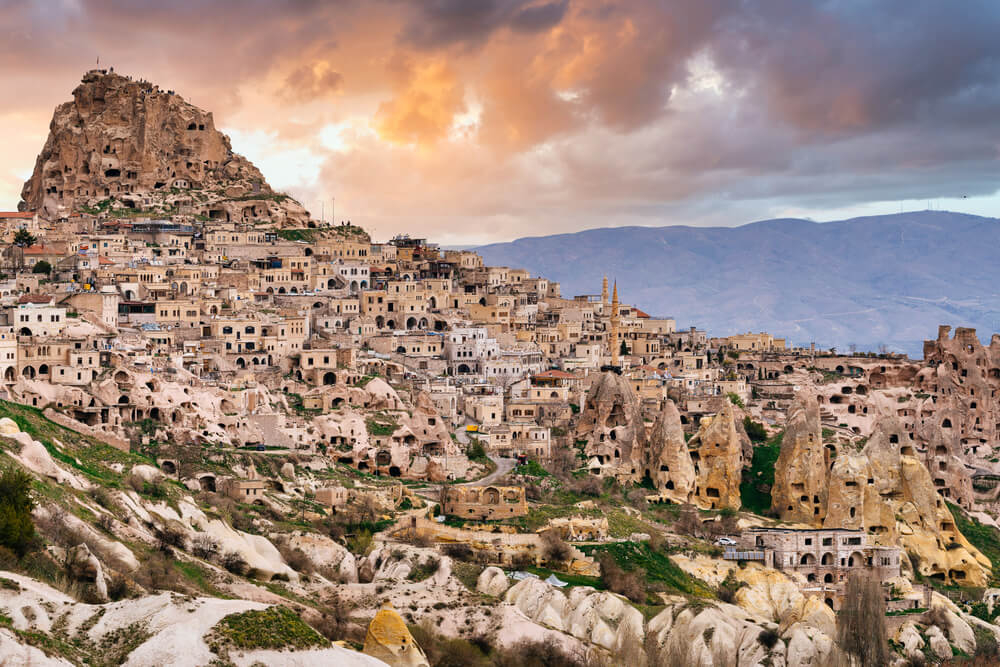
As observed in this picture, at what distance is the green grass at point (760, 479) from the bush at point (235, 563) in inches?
1414

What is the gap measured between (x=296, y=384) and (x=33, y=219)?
40565mm

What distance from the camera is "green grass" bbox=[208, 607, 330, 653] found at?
110ft

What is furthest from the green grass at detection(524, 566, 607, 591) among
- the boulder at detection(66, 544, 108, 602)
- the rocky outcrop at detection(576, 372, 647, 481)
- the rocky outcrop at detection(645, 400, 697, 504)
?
the boulder at detection(66, 544, 108, 602)

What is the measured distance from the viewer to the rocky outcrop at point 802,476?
73.8m

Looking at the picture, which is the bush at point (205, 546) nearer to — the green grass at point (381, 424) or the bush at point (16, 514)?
the bush at point (16, 514)

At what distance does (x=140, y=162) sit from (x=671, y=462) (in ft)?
206

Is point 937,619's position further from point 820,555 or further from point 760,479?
point 760,479

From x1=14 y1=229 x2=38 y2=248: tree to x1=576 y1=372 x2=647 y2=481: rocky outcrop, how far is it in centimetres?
4242

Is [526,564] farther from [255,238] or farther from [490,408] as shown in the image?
[255,238]

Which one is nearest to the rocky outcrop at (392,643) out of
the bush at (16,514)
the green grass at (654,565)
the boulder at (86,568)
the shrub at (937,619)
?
the boulder at (86,568)

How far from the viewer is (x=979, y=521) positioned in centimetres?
8181

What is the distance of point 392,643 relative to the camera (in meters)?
41.4

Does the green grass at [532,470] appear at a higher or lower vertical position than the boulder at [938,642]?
higher

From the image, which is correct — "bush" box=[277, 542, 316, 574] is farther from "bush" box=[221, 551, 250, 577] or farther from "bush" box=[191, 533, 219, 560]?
"bush" box=[191, 533, 219, 560]
